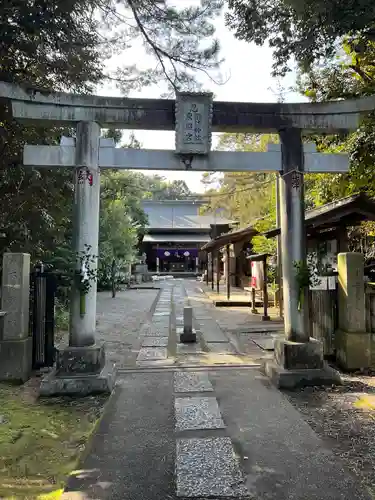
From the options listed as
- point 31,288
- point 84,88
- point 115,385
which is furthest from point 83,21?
point 115,385

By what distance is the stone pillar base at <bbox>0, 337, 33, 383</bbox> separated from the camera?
216 inches

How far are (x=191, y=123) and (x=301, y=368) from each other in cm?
410

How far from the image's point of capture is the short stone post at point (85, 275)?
16.9ft

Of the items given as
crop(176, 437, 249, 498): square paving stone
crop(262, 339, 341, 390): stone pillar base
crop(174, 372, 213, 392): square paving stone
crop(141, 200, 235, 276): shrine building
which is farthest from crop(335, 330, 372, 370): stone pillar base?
crop(141, 200, 235, 276): shrine building

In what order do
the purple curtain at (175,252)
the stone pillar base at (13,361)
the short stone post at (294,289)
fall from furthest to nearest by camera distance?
the purple curtain at (175,252)
the stone pillar base at (13,361)
the short stone post at (294,289)

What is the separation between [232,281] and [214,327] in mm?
14044

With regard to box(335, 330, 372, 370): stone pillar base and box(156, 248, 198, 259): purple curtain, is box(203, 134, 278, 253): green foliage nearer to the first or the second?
box(335, 330, 372, 370): stone pillar base

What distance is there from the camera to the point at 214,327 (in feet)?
33.7

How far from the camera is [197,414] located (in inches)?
168

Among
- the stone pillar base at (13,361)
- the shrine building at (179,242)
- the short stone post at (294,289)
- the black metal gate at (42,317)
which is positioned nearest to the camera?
the short stone post at (294,289)

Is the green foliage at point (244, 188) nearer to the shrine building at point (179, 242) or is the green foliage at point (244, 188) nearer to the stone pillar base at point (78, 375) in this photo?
the stone pillar base at point (78, 375)

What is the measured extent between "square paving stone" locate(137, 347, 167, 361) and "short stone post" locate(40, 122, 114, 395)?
1.67 metres

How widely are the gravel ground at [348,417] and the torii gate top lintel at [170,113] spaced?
402 cm

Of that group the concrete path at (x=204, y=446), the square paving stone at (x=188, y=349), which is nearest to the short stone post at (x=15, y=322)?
the concrete path at (x=204, y=446)
